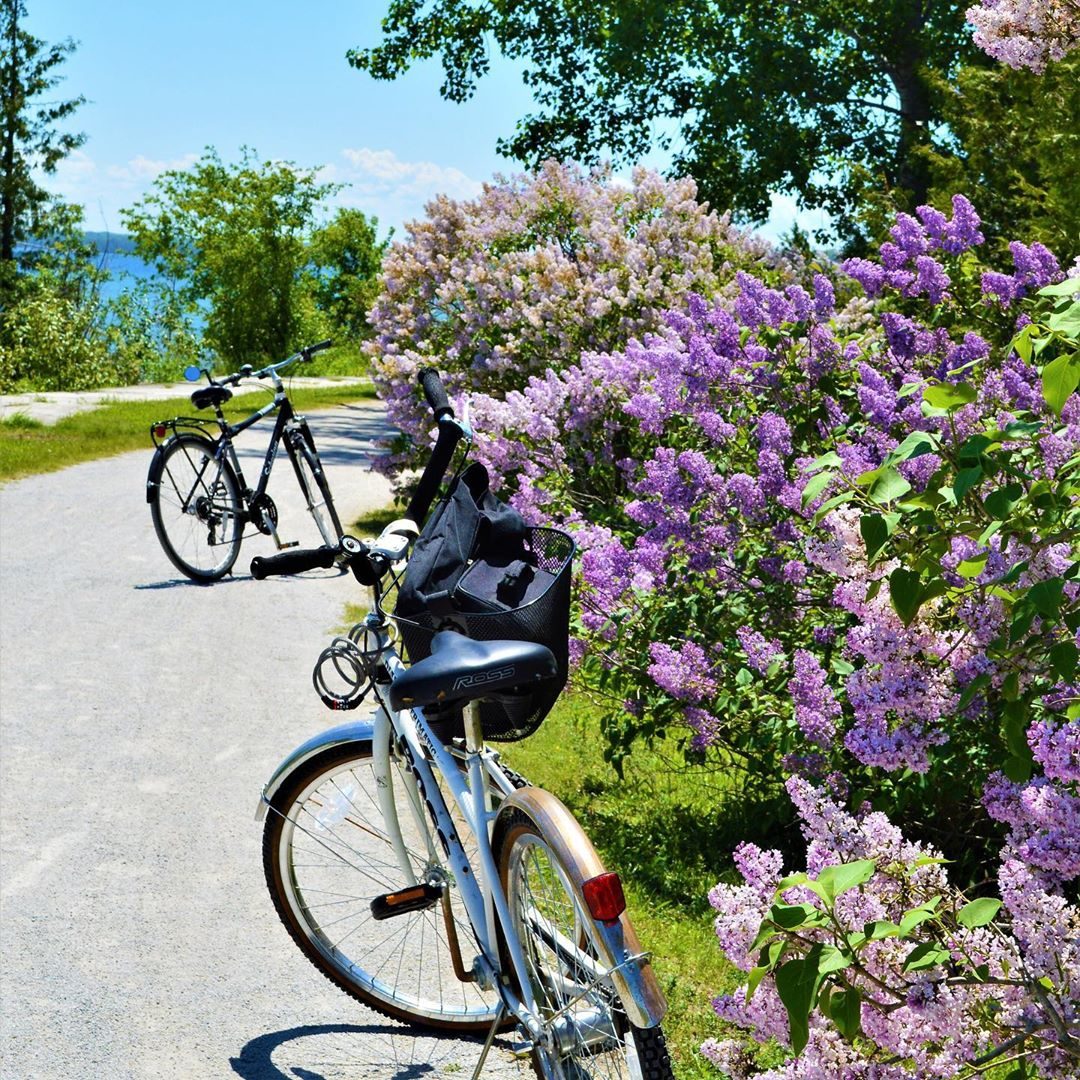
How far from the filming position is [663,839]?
4770 millimetres

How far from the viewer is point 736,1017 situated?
233 centimetres

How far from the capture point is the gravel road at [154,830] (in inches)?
140

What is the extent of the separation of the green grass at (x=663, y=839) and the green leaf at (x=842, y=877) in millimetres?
1640

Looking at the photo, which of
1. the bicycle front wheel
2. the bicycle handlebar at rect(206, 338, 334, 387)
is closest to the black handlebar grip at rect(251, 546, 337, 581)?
the bicycle handlebar at rect(206, 338, 334, 387)

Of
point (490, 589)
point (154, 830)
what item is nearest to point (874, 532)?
point (490, 589)

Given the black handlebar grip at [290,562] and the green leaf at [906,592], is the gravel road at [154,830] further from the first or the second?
the green leaf at [906,592]

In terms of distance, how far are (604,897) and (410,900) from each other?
3.43 ft

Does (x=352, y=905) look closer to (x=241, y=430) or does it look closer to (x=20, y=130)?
(x=241, y=430)

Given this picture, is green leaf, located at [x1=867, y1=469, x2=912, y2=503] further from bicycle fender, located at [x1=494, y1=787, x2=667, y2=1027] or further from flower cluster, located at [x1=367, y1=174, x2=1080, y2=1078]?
bicycle fender, located at [x1=494, y1=787, x2=667, y2=1027]

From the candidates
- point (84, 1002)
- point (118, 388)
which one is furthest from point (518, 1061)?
point (118, 388)

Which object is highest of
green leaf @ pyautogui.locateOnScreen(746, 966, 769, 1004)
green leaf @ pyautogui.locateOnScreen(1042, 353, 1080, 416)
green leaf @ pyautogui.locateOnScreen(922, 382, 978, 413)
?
green leaf @ pyautogui.locateOnScreen(1042, 353, 1080, 416)

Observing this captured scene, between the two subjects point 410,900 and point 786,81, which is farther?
point 786,81

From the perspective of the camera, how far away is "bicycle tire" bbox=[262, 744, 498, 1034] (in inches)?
140

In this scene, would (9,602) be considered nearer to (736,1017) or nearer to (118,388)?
(736,1017)
